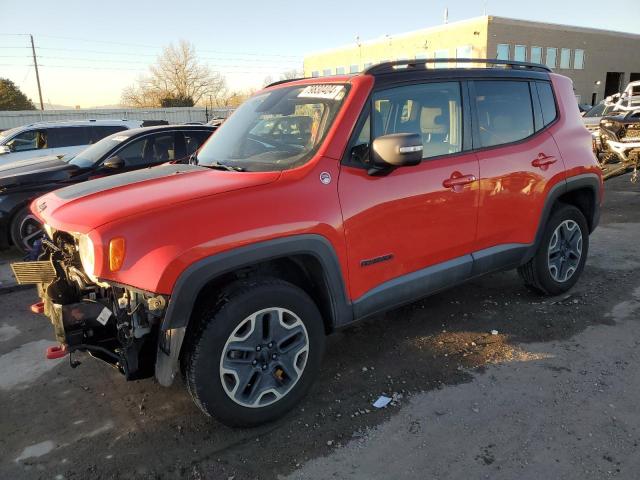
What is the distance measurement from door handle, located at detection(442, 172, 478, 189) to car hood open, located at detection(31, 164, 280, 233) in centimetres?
124

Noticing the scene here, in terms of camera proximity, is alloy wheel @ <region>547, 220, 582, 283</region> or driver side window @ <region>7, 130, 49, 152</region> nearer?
alloy wheel @ <region>547, 220, 582, 283</region>

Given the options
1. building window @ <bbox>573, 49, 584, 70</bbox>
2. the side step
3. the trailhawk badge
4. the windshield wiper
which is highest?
building window @ <bbox>573, 49, 584, 70</bbox>

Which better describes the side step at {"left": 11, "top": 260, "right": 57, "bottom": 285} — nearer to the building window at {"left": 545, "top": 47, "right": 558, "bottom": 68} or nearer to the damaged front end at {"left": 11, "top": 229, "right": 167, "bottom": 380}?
the damaged front end at {"left": 11, "top": 229, "right": 167, "bottom": 380}

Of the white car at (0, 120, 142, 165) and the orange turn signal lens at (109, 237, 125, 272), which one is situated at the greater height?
the white car at (0, 120, 142, 165)

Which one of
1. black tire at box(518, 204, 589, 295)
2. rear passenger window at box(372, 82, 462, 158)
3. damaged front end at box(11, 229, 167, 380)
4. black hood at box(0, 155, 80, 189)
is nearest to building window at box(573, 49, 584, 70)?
black tire at box(518, 204, 589, 295)

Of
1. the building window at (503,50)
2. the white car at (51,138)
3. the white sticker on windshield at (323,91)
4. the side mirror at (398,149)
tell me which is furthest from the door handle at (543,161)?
the building window at (503,50)

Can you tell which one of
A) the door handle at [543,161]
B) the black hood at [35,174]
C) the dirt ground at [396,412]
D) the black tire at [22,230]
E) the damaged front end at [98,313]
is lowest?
the dirt ground at [396,412]

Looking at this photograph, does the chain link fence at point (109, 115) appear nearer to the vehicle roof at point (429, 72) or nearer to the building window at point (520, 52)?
the building window at point (520, 52)

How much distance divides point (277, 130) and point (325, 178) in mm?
713

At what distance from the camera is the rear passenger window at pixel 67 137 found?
10.2 m

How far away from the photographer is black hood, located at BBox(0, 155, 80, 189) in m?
6.47

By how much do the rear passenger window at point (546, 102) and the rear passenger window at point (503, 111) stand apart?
0.16 metres

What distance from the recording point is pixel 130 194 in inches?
107

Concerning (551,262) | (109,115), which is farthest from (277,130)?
(109,115)
